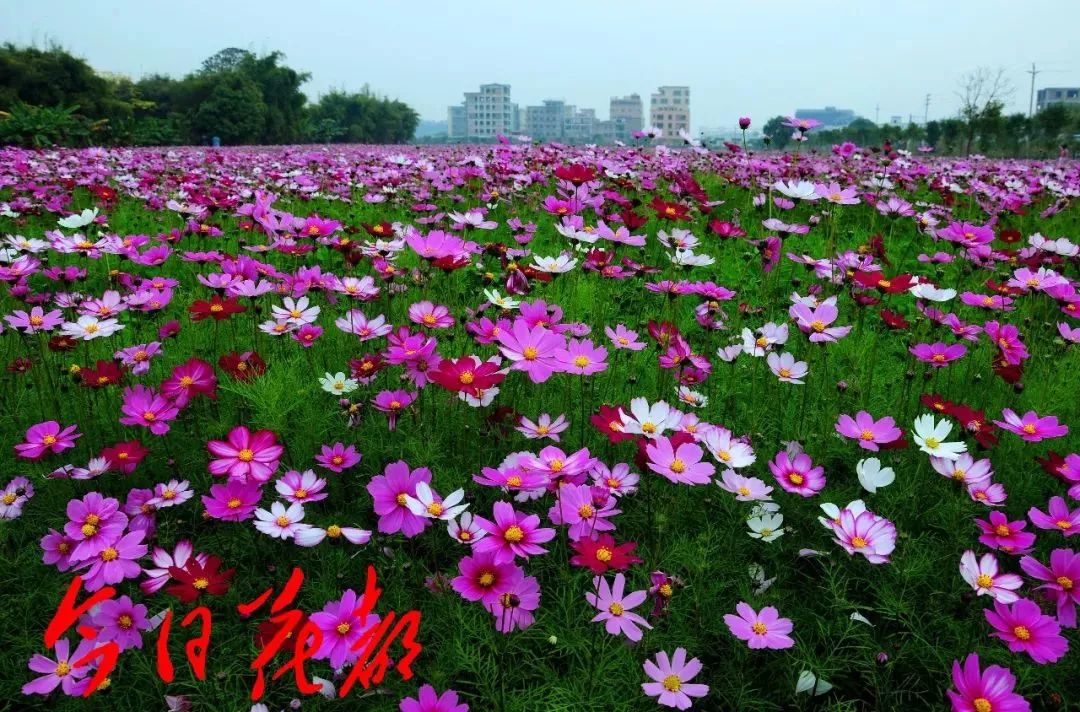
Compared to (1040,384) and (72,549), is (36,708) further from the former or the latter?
(1040,384)

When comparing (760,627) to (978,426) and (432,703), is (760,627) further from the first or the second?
A: (978,426)

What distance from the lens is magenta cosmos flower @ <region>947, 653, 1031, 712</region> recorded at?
89 cm

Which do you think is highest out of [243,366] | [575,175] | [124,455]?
[575,175]

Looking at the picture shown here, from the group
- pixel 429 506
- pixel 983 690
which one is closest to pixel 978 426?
pixel 983 690

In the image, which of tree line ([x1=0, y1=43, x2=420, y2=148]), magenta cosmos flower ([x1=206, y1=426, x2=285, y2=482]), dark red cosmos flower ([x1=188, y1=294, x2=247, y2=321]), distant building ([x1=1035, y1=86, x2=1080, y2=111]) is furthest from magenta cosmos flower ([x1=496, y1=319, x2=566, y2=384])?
distant building ([x1=1035, y1=86, x2=1080, y2=111])

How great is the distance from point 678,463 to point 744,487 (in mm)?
178

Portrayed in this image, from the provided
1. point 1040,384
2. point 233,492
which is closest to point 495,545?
point 233,492

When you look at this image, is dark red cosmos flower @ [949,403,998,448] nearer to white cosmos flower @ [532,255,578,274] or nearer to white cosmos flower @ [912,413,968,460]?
white cosmos flower @ [912,413,968,460]

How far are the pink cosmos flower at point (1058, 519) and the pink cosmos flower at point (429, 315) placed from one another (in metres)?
1.21

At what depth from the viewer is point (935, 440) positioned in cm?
127

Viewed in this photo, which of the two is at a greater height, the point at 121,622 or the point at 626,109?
the point at 626,109

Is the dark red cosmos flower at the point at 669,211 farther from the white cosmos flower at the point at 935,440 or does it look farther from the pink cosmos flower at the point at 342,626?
the pink cosmos flower at the point at 342,626

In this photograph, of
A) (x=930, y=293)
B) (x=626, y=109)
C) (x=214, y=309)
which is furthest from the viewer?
(x=626, y=109)

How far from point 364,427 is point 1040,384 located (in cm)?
186
